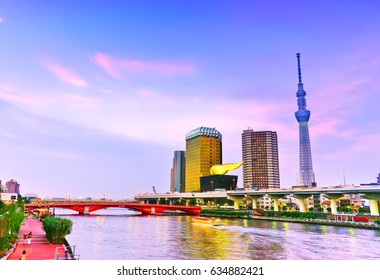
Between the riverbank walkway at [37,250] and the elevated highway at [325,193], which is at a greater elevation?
the elevated highway at [325,193]

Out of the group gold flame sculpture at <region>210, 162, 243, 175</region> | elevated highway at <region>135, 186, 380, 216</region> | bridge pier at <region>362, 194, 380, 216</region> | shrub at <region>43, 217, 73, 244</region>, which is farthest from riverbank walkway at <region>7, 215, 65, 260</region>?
gold flame sculpture at <region>210, 162, 243, 175</region>

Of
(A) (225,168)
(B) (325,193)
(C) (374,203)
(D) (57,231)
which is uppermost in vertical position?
(A) (225,168)

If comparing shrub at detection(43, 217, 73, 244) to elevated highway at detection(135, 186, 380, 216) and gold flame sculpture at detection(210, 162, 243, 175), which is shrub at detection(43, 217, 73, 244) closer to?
elevated highway at detection(135, 186, 380, 216)

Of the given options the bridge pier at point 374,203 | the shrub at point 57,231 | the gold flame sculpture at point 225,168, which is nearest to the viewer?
the shrub at point 57,231

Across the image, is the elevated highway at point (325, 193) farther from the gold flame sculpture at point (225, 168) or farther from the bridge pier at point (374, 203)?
the gold flame sculpture at point (225, 168)

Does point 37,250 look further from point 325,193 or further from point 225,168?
point 225,168

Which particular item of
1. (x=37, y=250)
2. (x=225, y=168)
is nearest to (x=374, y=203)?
(x=37, y=250)

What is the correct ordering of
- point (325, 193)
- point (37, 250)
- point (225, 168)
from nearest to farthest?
1. point (37, 250)
2. point (325, 193)
3. point (225, 168)

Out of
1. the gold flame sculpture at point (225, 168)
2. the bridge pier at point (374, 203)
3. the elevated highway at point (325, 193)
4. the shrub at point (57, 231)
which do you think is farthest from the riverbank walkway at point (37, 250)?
the gold flame sculpture at point (225, 168)

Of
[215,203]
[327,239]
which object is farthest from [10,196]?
[327,239]

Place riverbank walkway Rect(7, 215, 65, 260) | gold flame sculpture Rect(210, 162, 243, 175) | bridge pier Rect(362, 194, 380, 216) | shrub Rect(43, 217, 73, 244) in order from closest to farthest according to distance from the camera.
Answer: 1. riverbank walkway Rect(7, 215, 65, 260)
2. shrub Rect(43, 217, 73, 244)
3. bridge pier Rect(362, 194, 380, 216)
4. gold flame sculpture Rect(210, 162, 243, 175)

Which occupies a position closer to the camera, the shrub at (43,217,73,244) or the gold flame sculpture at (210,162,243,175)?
the shrub at (43,217,73,244)

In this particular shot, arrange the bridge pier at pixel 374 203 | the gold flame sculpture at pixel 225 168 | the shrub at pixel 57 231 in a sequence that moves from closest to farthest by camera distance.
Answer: the shrub at pixel 57 231 → the bridge pier at pixel 374 203 → the gold flame sculpture at pixel 225 168
